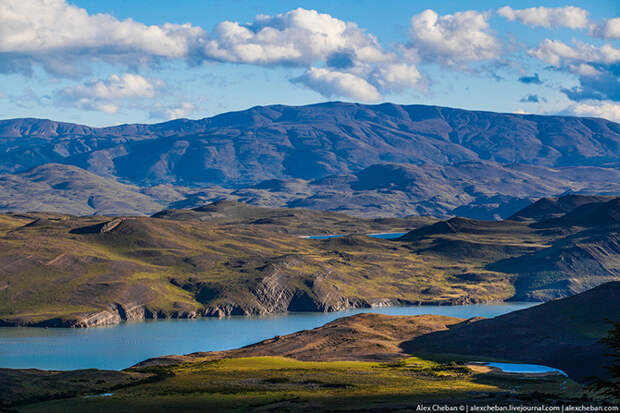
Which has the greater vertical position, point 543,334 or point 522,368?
point 543,334

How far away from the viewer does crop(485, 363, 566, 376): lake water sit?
129625 millimetres

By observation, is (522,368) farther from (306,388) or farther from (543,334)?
(306,388)

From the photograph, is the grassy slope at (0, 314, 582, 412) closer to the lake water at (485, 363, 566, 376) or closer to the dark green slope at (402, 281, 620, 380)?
the lake water at (485, 363, 566, 376)

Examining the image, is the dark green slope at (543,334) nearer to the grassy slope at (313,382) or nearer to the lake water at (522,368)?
the lake water at (522,368)

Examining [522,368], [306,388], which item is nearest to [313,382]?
[306,388]

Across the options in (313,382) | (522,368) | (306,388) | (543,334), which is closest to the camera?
(306,388)

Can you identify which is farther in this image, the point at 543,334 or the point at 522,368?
the point at 543,334

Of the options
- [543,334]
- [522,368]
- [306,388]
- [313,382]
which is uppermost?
[543,334]

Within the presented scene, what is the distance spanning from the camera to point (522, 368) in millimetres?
133000

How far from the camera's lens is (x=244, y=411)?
283 feet

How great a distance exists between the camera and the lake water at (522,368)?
425 ft

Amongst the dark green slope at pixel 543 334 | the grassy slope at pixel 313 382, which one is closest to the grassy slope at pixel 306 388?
the grassy slope at pixel 313 382

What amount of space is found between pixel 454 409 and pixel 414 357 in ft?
228

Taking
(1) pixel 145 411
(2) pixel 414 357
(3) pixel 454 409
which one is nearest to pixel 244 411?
(1) pixel 145 411
